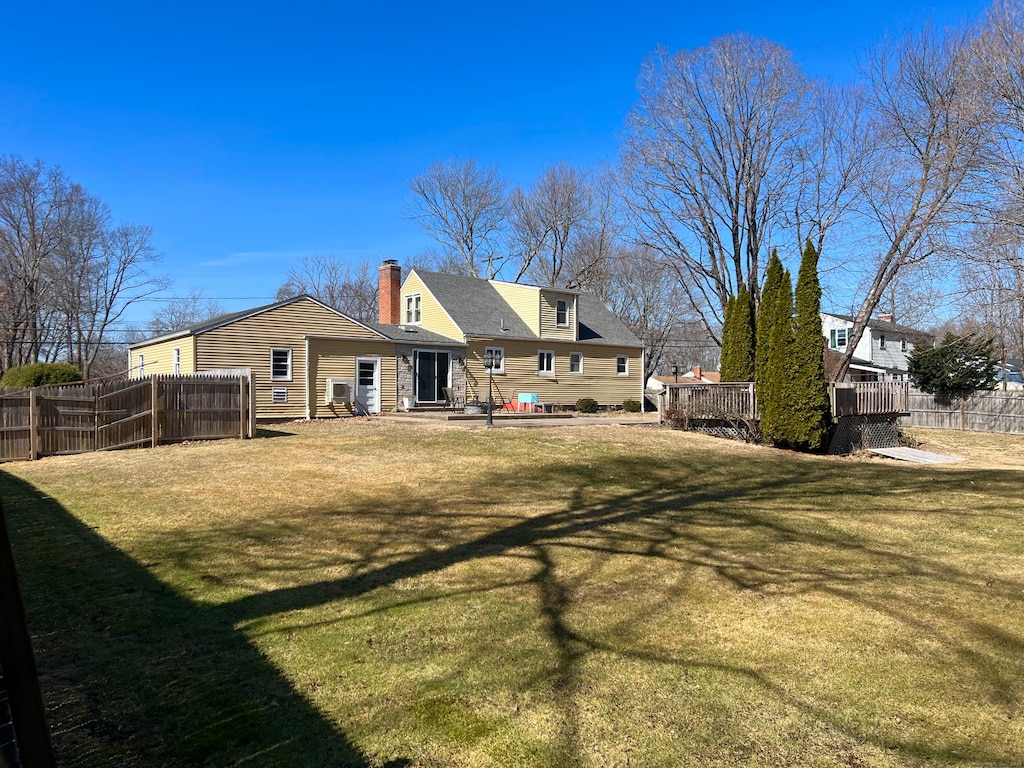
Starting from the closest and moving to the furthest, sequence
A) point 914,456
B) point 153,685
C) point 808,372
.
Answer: point 153,685 < point 914,456 < point 808,372

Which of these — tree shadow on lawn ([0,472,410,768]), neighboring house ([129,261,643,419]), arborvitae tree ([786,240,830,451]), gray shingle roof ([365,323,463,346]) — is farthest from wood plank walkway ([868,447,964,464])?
tree shadow on lawn ([0,472,410,768])

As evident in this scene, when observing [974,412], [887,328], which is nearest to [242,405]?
[974,412]

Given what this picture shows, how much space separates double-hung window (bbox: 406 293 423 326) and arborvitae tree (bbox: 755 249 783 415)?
14.5m

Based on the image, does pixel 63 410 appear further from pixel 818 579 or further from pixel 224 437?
pixel 818 579

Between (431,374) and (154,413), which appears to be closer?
(154,413)

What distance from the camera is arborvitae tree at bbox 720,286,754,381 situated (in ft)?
72.1

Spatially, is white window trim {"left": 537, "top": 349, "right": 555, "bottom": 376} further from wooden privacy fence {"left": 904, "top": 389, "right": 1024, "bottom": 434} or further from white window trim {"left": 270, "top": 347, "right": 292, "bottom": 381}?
wooden privacy fence {"left": 904, "top": 389, "right": 1024, "bottom": 434}

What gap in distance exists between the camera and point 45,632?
428cm

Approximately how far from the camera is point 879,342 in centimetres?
4462

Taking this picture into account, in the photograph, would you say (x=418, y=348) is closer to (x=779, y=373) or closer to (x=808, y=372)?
(x=779, y=373)

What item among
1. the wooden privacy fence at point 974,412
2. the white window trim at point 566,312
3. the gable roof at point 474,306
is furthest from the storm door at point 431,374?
the wooden privacy fence at point 974,412

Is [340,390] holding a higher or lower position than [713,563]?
higher

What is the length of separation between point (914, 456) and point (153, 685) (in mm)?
18137

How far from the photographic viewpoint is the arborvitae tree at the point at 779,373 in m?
17.2
